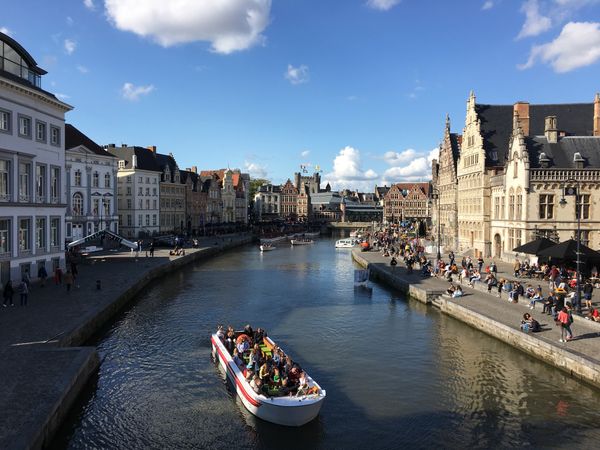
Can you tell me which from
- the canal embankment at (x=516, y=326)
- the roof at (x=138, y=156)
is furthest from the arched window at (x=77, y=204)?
the canal embankment at (x=516, y=326)

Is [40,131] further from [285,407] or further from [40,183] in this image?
[285,407]

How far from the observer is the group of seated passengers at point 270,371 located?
51.8ft

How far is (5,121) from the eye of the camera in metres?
29.6

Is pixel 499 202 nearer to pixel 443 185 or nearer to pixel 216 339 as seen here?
pixel 443 185

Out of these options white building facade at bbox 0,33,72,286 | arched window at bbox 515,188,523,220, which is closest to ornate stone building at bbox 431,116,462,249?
arched window at bbox 515,188,523,220

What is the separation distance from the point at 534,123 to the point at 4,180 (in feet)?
147

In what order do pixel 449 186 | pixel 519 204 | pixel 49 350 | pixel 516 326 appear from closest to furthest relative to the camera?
pixel 49 350
pixel 516 326
pixel 519 204
pixel 449 186

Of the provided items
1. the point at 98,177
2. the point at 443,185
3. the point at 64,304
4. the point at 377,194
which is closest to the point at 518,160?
the point at 443,185

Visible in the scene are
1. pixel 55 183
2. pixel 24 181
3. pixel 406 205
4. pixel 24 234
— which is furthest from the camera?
pixel 406 205

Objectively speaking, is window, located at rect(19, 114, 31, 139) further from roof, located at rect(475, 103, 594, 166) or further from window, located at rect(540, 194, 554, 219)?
roof, located at rect(475, 103, 594, 166)

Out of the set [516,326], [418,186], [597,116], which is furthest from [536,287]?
[418,186]

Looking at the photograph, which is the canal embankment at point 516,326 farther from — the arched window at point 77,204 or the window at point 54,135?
the arched window at point 77,204

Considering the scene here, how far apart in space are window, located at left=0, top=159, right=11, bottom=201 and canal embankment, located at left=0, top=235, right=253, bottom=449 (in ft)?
19.3

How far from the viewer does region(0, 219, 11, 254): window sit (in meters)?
29.3
